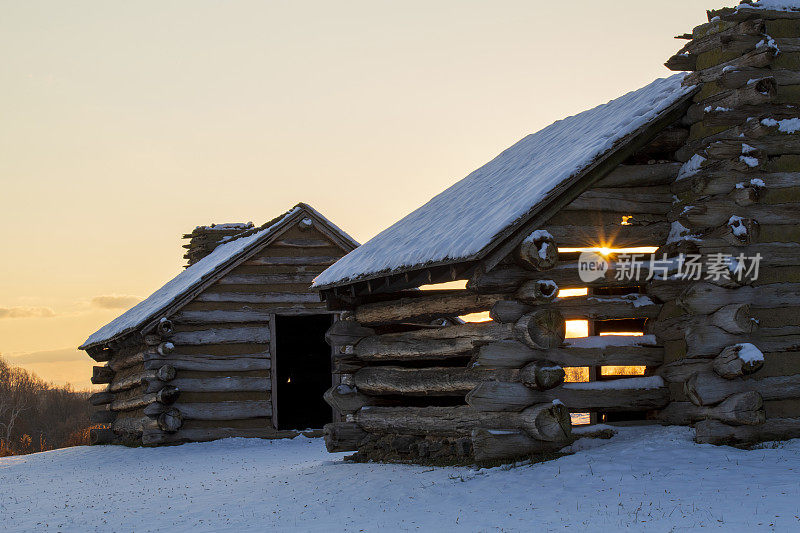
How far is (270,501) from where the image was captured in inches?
437

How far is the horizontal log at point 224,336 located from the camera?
63.0ft

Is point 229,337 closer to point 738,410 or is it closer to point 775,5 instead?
point 738,410

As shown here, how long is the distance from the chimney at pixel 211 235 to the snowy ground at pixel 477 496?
14762mm

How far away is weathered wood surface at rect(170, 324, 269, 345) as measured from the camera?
63.0ft

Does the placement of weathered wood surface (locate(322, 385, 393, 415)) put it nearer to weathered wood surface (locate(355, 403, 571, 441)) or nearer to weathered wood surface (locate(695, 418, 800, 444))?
weathered wood surface (locate(355, 403, 571, 441))

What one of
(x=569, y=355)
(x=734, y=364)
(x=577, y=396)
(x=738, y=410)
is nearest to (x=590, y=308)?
(x=569, y=355)

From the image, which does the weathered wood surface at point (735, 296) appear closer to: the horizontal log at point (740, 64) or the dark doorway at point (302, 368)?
the horizontal log at point (740, 64)

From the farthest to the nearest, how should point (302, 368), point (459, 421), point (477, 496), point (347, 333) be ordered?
point (302, 368)
point (347, 333)
point (459, 421)
point (477, 496)

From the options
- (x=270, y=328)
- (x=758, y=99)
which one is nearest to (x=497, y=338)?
(x=758, y=99)

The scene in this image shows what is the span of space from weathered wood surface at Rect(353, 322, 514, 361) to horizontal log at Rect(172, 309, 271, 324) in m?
5.61

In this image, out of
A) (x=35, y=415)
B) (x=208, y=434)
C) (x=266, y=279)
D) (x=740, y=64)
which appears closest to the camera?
(x=740, y=64)

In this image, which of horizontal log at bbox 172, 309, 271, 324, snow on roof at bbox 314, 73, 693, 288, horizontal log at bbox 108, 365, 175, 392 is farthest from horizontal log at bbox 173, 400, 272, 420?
snow on roof at bbox 314, 73, 693, 288

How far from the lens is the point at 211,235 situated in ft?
94.1

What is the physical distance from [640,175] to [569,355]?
8.28 feet
